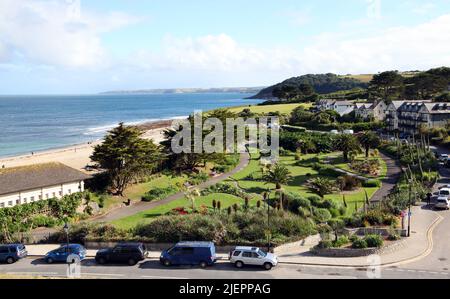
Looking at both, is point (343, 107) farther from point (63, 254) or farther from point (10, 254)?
point (10, 254)

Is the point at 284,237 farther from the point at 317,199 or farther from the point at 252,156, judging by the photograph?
the point at 252,156

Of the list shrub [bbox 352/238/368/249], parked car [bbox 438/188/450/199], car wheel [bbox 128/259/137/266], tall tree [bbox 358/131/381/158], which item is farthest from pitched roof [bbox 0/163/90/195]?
tall tree [bbox 358/131/381/158]

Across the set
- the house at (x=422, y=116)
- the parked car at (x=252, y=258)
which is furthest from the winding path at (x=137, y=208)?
the house at (x=422, y=116)

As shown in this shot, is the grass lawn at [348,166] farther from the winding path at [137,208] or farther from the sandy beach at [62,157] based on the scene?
the sandy beach at [62,157]

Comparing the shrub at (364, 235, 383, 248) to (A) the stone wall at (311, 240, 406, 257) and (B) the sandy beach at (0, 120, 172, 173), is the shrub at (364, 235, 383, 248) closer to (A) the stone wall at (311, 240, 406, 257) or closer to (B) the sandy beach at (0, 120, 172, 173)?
(A) the stone wall at (311, 240, 406, 257)

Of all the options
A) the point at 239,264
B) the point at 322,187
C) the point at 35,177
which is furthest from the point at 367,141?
the point at 35,177
